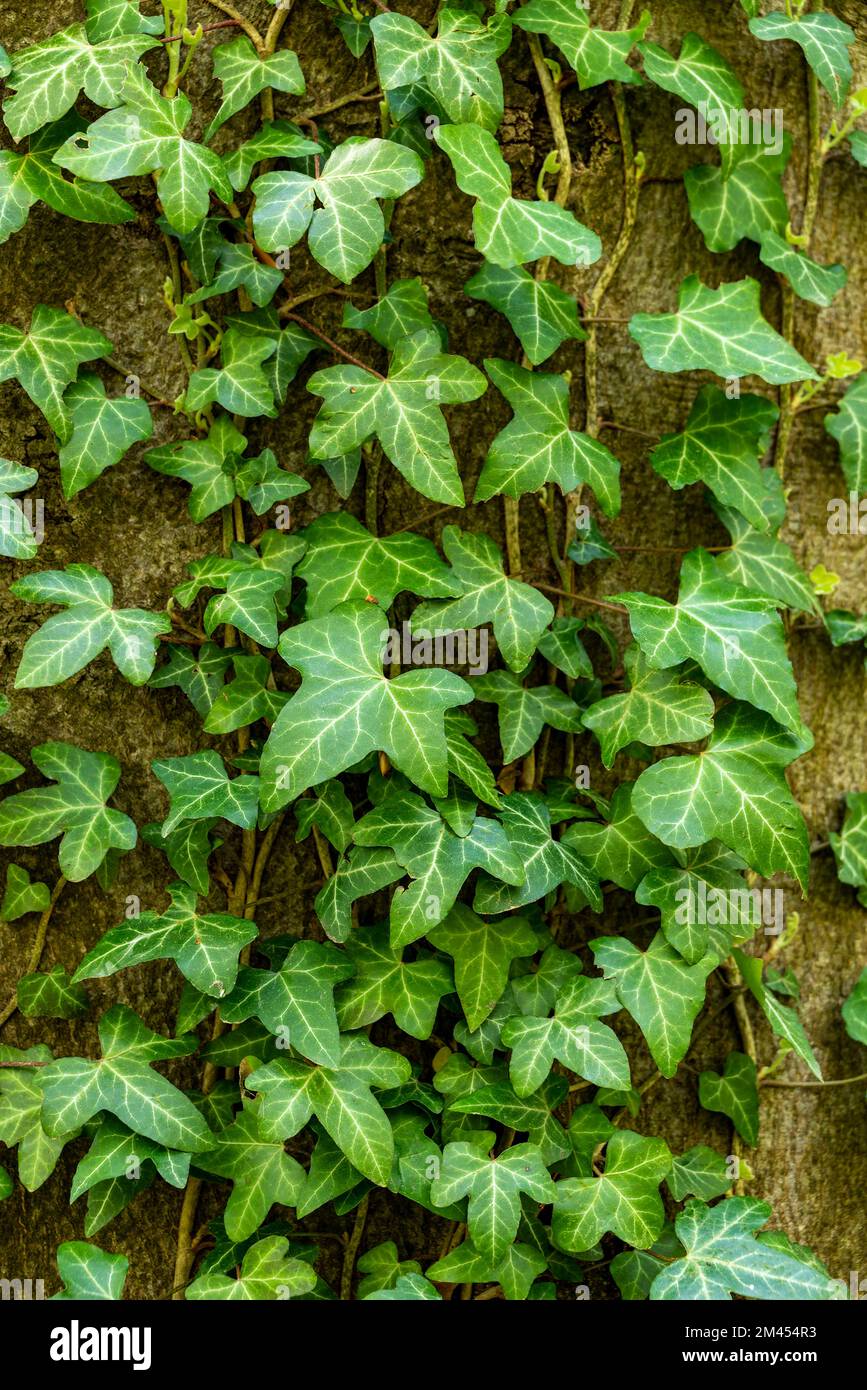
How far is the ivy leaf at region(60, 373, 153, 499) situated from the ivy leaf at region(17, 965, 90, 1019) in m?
0.65

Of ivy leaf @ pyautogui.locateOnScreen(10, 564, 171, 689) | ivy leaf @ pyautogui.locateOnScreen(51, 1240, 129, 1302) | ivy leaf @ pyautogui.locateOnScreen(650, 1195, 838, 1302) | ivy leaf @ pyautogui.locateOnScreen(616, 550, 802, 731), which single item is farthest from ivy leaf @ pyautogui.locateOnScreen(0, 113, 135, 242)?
ivy leaf @ pyautogui.locateOnScreen(650, 1195, 838, 1302)

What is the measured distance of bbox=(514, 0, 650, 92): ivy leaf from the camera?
1387 millimetres

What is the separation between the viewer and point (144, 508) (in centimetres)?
150

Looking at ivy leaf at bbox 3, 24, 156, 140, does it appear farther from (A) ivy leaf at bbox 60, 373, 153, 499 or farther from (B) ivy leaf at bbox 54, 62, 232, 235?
(A) ivy leaf at bbox 60, 373, 153, 499

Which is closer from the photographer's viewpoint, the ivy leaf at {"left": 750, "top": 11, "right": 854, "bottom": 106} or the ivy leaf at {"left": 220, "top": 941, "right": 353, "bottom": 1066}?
the ivy leaf at {"left": 220, "top": 941, "right": 353, "bottom": 1066}

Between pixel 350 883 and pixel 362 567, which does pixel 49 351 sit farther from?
pixel 350 883

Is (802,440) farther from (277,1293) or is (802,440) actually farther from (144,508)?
(277,1293)

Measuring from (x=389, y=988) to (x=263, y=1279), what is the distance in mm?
382

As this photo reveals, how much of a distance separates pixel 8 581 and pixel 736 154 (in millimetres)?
1160

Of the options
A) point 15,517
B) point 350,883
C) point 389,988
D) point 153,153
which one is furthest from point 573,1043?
point 153,153

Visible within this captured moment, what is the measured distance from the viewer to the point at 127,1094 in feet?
4.49

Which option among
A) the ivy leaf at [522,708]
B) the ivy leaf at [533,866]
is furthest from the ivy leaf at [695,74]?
the ivy leaf at [533,866]

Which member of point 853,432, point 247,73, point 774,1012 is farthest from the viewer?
point 853,432

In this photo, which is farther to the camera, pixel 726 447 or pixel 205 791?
pixel 726 447
